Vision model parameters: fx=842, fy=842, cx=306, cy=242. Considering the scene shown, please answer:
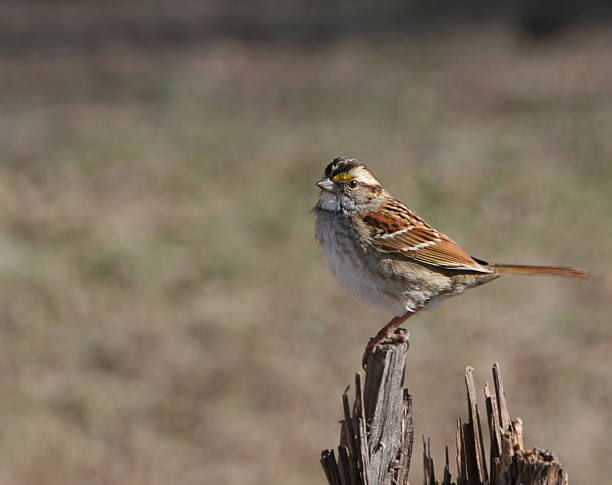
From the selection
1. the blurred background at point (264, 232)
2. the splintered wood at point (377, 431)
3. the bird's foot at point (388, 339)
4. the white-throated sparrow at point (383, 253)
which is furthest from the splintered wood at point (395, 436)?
the blurred background at point (264, 232)

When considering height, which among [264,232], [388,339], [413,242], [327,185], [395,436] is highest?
[264,232]

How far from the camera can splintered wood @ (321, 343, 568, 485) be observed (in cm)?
279

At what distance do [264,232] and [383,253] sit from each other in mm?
5286

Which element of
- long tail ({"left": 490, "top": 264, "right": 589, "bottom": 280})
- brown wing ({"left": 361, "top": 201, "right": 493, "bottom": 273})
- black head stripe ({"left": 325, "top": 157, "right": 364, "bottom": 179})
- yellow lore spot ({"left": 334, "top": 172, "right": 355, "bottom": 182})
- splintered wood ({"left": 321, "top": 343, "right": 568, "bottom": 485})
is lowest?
splintered wood ({"left": 321, "top": 343, "right": 568, "bottom": 485})

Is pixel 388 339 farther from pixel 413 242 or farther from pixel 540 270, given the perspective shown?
pixel 540 270

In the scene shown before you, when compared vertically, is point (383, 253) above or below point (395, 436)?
above

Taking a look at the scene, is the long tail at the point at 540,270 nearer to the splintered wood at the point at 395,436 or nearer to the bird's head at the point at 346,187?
the bird's head at the point at 346,187

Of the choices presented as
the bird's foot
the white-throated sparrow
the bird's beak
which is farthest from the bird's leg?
the bird's beak

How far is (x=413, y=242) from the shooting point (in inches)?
161

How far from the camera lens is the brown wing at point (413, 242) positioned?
4.04m

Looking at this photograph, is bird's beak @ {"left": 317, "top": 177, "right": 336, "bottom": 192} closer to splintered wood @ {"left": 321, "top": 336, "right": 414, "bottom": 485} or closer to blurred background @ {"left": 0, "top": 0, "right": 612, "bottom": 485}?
splintered wood @ {"left": 321, "top": 336, "right": 414, "bottom": 485}

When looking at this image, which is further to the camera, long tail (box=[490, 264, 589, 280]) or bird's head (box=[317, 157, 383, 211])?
bird's head (box=[317, 157, 383, 211])

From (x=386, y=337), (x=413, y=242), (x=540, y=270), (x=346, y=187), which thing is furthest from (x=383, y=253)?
(x=540, y=270)

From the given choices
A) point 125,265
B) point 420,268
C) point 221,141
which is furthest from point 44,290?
point 420,268
